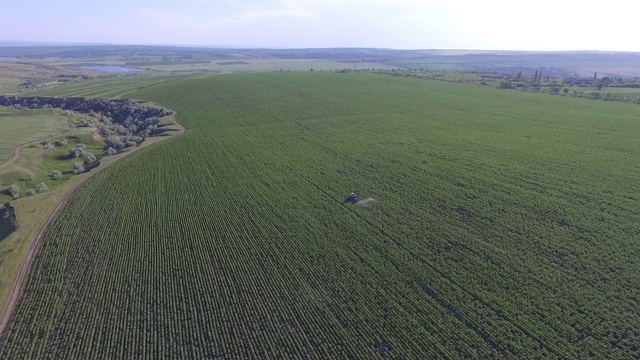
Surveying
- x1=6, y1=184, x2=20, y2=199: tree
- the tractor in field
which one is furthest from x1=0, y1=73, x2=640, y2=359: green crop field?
x1=6, y1=184, x2=20, y2=199: tree

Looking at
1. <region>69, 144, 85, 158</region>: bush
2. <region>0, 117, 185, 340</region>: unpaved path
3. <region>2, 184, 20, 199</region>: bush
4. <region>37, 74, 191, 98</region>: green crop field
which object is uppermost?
<region>37, 74, 191, 98</region>: green crop field

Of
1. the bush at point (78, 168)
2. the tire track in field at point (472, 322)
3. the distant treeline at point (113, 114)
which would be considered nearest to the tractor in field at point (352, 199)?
the tire track in field at point (472, 322)

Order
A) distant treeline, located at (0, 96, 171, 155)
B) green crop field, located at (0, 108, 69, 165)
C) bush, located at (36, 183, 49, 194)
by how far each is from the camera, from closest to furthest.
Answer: bush, located at (36, 183, 49, 194) < green crop field, located at (0, 108, 69, 165) < distant treeline, located at (0, 96, 171, 155)

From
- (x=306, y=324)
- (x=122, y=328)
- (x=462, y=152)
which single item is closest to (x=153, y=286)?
(x=122, y=328)

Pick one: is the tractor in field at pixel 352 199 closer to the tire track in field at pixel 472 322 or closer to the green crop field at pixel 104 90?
the tire track in field at pixel 472 322

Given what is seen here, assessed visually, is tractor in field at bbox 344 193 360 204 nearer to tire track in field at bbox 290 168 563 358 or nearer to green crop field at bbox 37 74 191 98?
tire track in field at bbox 290 168 563 358

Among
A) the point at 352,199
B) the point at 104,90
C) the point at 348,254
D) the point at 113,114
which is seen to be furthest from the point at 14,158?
the point at 104,90
